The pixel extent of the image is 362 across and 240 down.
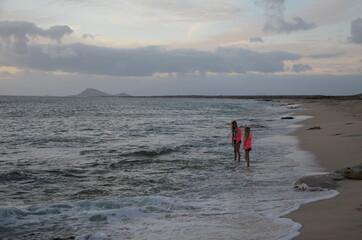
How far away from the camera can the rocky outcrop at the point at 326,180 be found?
28.6 ft

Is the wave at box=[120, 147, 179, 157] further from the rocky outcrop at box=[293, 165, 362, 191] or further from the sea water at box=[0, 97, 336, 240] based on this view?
the rocky outcrop at box=[293, 165, 362, 191]

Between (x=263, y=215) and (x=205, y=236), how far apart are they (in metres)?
1.65

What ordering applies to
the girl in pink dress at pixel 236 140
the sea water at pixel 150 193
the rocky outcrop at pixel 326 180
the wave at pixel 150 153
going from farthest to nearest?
the wave at pixel 150 153 < the girl in pink dress at pixel 236 140 < the rocky outcrop at pixel 326 180 < the sea water at pixel 150 193

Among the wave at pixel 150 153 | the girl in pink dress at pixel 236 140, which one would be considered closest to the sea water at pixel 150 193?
the wave at pixel 150 153

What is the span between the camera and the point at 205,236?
5.79 m

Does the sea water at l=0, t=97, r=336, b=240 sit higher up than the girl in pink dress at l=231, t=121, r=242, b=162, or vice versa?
the girl in pink dress at l=231, t=121, r=242, b=162

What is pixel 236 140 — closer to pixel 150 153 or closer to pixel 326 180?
pixel 150 153

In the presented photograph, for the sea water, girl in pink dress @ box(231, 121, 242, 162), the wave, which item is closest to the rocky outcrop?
the sea water

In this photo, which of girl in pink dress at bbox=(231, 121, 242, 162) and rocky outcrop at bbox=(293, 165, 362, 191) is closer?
rocky outcrop at bbox=(293, 165, 362, 191)

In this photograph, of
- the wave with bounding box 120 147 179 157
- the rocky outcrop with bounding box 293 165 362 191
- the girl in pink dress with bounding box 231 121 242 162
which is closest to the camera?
the rocky outcrop with bounding box 293 165 362 191

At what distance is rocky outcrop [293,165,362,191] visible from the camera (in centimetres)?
872

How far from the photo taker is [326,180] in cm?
900

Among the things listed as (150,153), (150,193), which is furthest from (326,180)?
(150,153)

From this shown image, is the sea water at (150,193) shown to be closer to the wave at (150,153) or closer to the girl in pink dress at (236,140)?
the wave at (150,153)
